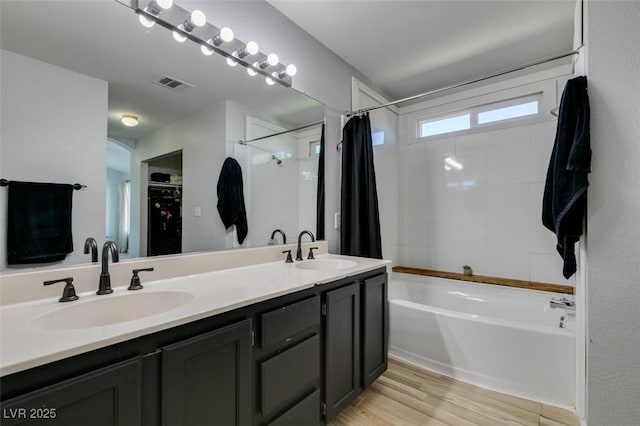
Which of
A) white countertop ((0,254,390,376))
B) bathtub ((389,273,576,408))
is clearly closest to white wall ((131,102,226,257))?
white countertop ((0,254,390,376))

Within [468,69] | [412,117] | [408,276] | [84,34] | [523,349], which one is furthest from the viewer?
[412,117]

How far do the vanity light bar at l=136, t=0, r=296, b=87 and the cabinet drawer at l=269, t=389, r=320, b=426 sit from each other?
6.39 ft

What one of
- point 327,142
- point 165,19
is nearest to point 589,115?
point 327,142

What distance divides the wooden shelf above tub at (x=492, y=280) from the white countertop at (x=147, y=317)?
5.11 ft

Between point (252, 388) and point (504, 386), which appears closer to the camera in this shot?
point (252, 388)

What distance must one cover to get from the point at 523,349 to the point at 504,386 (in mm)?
296

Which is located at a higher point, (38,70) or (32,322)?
(38,70)

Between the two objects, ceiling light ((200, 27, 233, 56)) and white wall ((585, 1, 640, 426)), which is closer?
white wall ((585, 1, 640, 426))

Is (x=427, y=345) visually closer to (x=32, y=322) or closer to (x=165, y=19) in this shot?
(x=32, y=322)

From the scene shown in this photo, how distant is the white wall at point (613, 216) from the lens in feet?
4.17

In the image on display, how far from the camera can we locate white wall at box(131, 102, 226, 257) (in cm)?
136

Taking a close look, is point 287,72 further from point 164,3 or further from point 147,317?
point 147,317

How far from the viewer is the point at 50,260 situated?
110 cm

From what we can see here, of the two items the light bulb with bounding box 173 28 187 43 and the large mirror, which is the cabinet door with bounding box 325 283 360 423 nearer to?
the large mirror
